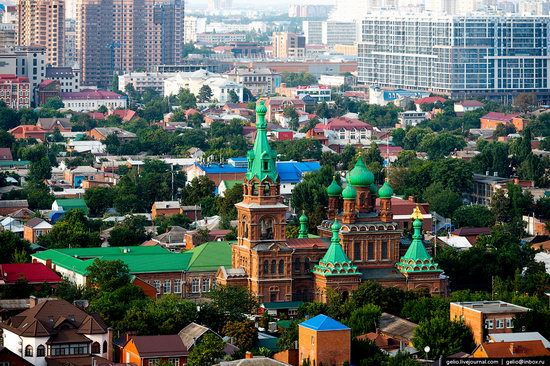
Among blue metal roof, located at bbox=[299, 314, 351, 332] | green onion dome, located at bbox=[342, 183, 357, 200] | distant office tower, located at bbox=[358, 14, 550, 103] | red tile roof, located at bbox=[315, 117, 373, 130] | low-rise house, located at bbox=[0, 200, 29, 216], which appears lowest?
blue metal roof, located at bbox=[299, 314, 351, 332]

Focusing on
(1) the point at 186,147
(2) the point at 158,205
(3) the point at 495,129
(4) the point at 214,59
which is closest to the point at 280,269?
(2) the point at 158,205

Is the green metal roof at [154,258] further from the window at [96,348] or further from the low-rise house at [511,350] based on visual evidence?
the low-rise house at [511,350]

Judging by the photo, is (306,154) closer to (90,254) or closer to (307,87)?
(90,254)

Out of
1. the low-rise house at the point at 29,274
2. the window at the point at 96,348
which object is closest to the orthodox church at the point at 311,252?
the low-rise house at the point at 29,274

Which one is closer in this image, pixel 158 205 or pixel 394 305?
pixel 394 305

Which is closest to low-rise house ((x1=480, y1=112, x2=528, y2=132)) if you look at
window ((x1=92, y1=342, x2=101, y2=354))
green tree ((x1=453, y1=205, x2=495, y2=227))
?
green tree ((x1=453, y1=205, x2=495, y2=227))

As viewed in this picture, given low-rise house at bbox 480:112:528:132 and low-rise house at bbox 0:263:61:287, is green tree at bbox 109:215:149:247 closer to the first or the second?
low-rise house at bbox 0:263:61:287

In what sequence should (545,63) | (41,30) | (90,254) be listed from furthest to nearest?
1. (41,30)
2. (545,63)
3. (90,254)
